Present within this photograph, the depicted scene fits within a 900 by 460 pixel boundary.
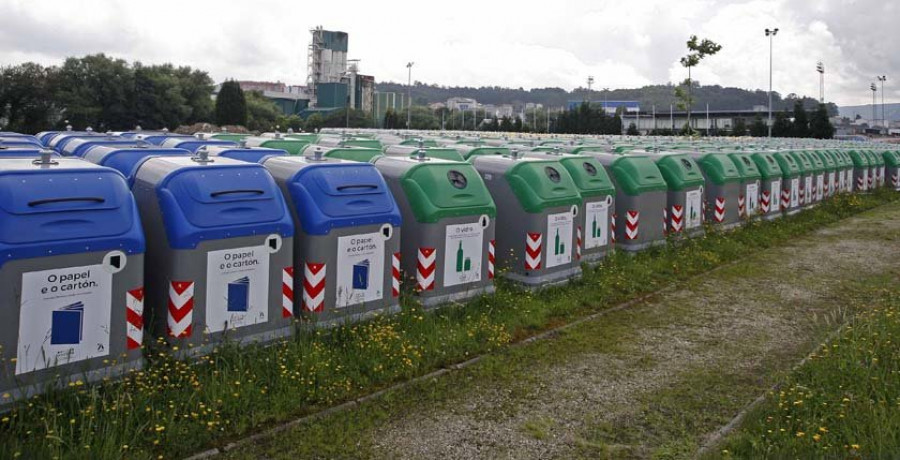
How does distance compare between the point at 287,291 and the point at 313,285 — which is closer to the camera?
the point at 287,291

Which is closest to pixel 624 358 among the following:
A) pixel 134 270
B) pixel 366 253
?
pixel 366 253

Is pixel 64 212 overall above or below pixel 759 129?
below

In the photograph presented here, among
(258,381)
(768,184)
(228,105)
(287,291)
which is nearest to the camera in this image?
(258,381)

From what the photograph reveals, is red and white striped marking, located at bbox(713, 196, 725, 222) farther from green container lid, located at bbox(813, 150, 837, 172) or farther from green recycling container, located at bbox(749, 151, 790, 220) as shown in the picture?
green container lid, located at bbox(813, 150, 837, 172)

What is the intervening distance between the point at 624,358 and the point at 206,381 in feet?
11.6

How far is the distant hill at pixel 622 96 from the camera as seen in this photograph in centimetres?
11700

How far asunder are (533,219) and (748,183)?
733cm

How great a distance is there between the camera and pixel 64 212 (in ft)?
15.8

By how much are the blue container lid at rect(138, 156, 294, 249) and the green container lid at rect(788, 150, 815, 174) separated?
45.8 ft

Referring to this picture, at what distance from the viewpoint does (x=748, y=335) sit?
7316 mm

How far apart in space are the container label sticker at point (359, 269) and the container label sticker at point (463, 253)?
91 cm

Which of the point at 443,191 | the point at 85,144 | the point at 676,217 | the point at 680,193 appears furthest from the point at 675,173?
the point at 85,144

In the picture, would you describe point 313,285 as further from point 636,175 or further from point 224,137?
point 224,137

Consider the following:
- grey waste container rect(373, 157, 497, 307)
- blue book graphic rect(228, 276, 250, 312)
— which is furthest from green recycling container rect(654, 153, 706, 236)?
blue book graphic rect(228, 276, 250, 312)
